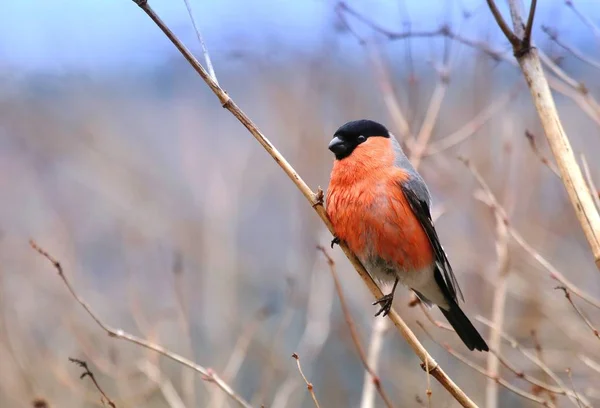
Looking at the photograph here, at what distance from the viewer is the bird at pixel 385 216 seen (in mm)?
2926

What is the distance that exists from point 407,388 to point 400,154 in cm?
238

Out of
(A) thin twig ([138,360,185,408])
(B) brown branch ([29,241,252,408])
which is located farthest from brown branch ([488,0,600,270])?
(A) thin twig ([138,360,185,408])

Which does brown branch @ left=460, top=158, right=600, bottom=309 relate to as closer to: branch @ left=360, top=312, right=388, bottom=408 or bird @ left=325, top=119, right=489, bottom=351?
bird @ left=325, top=119, right=489, bottom=351

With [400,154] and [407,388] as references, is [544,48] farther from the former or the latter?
[407,388]

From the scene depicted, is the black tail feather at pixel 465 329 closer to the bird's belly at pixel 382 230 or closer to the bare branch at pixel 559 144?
the bird's belly at pixel 382 230

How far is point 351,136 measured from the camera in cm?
313

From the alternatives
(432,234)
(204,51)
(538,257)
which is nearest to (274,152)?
(204,51)

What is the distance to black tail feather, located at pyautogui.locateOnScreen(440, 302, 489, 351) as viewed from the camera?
10.1ft

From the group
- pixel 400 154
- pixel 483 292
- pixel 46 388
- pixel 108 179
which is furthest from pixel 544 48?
pixel 108 179

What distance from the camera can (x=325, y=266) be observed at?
4766 millimetres

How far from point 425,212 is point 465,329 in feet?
1.87

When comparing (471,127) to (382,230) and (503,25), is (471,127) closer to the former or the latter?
(382,230)

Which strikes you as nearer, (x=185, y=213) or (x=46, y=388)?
(x=46, y=388)

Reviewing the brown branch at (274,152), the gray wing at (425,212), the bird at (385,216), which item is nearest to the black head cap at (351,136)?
the bird at (385,216)
